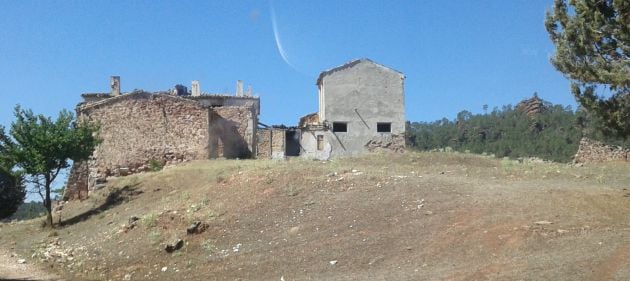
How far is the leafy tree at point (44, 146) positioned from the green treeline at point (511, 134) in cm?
3516

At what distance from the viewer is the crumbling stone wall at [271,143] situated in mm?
40125

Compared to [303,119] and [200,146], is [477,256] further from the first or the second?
[303,119]

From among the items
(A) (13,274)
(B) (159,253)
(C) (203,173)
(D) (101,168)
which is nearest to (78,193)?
(D) (101,168)

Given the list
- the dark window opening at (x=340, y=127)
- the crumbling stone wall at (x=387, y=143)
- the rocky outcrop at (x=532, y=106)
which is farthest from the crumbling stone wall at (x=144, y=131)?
the rocky outcrop at (x=532, y=106)

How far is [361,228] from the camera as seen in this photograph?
16531 mm

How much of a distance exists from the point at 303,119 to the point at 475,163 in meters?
22.4

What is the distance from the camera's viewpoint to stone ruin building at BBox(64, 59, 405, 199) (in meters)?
32.8

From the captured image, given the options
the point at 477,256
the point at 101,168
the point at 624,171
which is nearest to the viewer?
the point at 477,256

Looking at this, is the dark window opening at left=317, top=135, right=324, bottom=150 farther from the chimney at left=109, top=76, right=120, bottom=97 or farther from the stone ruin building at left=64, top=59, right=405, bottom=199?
the chimney at left=109, top=76, right=120, bottom=97

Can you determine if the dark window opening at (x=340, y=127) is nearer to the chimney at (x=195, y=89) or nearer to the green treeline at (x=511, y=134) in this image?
the chimney at (x=195, y=89)

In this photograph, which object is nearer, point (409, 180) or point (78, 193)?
point (409, 180)

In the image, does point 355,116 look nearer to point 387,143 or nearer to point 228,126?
point 387,143

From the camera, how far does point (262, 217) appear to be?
19.0m

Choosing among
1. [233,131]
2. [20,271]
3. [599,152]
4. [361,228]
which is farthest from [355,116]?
[20,271]
